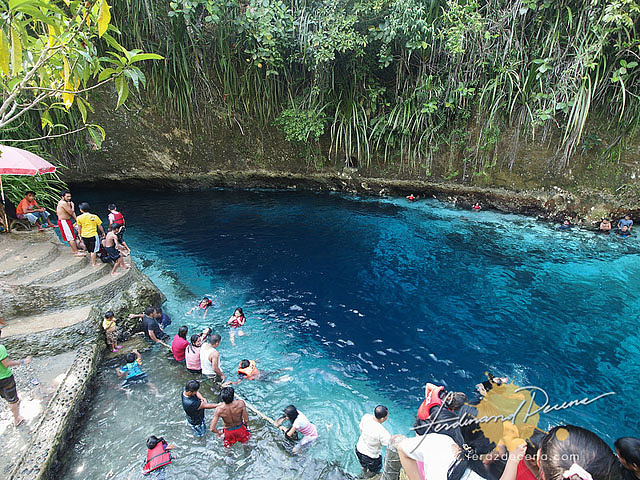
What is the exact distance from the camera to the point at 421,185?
42.6 feet

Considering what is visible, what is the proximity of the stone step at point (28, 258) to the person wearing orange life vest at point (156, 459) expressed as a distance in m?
4.35

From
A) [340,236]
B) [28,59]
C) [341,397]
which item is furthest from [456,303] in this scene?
[28,59]

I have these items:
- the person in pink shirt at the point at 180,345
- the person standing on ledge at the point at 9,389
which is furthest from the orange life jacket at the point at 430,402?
the person standing on ledge at the point at 9,389

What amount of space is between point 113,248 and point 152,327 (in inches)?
75.0

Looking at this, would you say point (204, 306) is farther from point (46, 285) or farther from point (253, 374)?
point (46, 285)

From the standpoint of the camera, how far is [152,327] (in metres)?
5.94

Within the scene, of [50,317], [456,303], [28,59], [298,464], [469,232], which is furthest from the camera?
[469,232]

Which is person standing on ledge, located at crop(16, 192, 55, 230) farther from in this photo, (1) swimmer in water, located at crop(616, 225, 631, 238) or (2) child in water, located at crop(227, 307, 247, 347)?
(1) swimmer in water, located at crop(616, 225, 631, 238)

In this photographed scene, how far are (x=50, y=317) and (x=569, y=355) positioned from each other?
343 inches

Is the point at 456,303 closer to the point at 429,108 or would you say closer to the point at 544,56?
the point at 429,108

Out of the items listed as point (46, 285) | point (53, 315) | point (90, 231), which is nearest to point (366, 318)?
point (53, 315)

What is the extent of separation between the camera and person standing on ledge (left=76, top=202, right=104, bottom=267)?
651 cm

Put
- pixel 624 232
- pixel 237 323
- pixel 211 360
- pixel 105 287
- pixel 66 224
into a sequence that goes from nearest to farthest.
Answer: pixel 211 360 → pixel 105 287 → pixel 237 323 → pixel 66 224 → pixel 624 232

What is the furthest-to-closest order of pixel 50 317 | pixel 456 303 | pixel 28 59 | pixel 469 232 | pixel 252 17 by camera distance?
pixel 469 232, pixel 252 17, pixel 456 303, pixel 50 317, pixel 28 59
